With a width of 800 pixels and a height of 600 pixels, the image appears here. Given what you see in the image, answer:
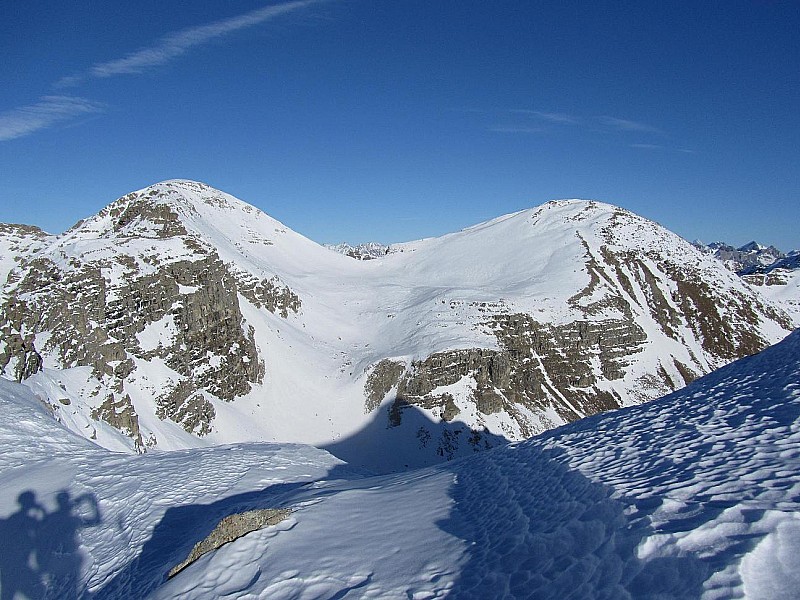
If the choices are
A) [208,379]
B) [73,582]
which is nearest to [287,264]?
[208,379]

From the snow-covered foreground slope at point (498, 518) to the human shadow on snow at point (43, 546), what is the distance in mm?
40

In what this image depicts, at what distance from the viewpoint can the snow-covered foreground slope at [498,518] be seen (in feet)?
15.6

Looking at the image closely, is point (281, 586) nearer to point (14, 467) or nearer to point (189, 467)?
point (189, 467)

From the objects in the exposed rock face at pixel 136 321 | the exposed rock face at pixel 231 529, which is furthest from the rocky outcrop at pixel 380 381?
the exposed rock face at pixel 231 529

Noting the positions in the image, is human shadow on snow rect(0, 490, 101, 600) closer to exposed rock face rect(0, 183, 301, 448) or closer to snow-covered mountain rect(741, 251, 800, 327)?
exposed rock face rect(0, 183, 301, 448)

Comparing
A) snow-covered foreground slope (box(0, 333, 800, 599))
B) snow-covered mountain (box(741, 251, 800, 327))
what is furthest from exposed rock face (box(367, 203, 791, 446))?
snow-covered foreground slope (box(0, 333, 800, 599))

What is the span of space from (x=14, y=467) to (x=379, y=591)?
43.0 feet

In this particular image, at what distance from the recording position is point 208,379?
41.3 meters

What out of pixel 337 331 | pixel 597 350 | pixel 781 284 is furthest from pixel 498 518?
pixel 781 284

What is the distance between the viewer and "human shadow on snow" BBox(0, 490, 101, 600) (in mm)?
8883

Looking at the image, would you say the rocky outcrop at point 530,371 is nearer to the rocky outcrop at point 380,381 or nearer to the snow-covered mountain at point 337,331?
the snow-covered mountain at point 337,331

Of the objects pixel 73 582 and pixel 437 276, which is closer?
pixel 73 582

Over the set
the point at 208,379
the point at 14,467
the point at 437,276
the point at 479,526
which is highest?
the point at 437,276

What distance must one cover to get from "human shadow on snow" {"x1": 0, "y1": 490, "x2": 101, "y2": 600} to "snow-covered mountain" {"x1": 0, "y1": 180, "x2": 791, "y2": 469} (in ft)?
38.6
